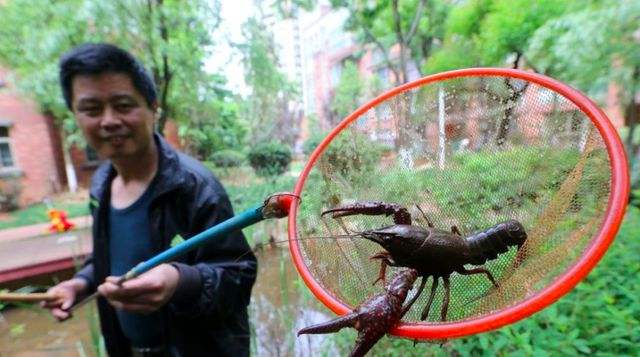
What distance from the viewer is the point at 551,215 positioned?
3.06 feet

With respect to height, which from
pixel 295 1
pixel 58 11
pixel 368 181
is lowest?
pixel 368 181

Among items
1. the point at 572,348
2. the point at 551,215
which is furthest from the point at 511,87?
the point at 572,348

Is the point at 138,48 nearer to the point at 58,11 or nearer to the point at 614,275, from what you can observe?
the point at 58,11

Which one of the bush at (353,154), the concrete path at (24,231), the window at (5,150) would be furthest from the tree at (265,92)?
the bush at (353,154)

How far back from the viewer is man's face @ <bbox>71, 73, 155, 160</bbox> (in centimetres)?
123

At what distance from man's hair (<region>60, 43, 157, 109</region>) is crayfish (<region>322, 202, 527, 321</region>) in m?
0.83

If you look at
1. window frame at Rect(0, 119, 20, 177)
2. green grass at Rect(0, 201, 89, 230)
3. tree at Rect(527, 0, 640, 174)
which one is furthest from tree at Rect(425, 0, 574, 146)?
window frame at Rect(0, 119, 20, 177)

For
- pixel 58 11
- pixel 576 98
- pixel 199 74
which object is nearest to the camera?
pixel 576 98

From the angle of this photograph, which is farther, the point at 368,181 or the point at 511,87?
the point at 368,181

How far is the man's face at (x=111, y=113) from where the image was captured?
1.23 meters

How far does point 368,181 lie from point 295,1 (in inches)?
290

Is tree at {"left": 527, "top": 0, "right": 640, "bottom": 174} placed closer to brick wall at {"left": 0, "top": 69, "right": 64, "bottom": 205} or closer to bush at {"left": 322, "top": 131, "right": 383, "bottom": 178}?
bush at {"left": 322, "top": 131, "right": 383, "bottom": 178}

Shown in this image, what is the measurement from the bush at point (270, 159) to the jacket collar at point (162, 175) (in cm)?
786

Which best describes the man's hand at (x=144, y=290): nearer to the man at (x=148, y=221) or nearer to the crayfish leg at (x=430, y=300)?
the man at (x=148, y=221)
